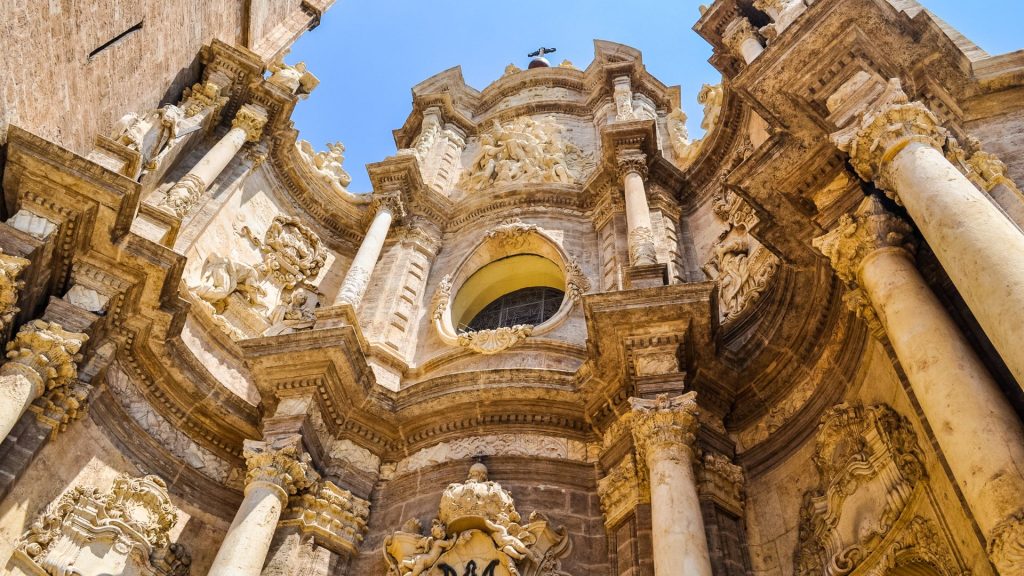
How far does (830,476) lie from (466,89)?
16.0 m

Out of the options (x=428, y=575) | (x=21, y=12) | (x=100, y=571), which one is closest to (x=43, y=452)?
(x=100, y=571)

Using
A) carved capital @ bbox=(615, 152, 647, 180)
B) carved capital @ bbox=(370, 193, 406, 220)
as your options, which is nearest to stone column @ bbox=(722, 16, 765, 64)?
carved capital @ bbox=(615, 152, 647, 180)

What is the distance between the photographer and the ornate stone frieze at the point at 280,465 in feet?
28.0

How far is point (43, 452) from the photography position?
833cm

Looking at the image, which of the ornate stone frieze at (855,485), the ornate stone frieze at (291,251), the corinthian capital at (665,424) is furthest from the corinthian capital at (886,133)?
the ornate stone frieze at (291,251)

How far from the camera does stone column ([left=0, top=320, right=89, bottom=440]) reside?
7777mm

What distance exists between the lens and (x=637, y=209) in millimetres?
12688

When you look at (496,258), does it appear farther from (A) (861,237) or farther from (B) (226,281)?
(A) (861,237)

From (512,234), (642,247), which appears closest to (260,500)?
(642,247)

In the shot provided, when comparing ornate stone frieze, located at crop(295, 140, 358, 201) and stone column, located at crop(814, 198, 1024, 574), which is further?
ornate stone frieze, located at crop(295, 140, 358, 201)

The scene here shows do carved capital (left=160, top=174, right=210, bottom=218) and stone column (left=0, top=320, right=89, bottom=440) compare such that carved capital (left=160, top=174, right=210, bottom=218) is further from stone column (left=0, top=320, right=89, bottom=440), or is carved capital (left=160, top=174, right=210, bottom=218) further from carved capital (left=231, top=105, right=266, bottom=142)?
stone column (left=0, top=320, right=89, bottom=440)

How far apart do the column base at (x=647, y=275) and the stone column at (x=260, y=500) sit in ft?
14.7

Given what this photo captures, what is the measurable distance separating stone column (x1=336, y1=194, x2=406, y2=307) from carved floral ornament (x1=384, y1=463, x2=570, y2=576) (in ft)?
11.3

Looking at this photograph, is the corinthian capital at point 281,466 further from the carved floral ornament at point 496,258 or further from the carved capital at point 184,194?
the carved capital at point 184,194
